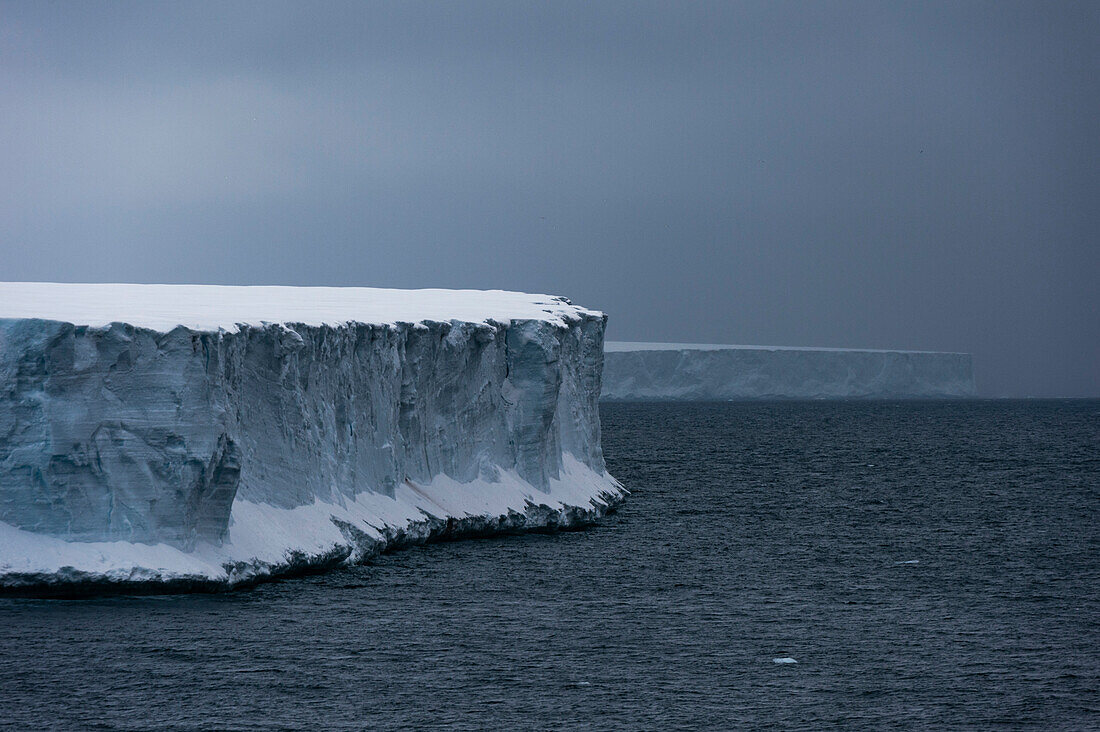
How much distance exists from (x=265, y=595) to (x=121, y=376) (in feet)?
10.3

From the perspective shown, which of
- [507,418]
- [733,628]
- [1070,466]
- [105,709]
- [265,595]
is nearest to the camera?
[105,709]

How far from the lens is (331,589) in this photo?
1734cm

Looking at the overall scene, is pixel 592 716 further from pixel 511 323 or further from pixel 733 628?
pixel 511 323

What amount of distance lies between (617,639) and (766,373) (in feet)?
375

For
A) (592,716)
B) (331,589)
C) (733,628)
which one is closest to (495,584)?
(331,589)

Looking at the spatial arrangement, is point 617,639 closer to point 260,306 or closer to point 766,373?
point 260,306

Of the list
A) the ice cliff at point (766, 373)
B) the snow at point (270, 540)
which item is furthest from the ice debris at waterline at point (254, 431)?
the ice cliff at point (766, 373)

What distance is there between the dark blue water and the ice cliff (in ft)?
311

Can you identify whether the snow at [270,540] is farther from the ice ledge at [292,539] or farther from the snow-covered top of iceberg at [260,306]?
the snow-covered top of iceberg at [260,306]

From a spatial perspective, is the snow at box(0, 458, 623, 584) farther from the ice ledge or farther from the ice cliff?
the ice cliff

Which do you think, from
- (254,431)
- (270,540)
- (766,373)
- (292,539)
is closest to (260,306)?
(254,431)

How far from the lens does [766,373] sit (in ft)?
417

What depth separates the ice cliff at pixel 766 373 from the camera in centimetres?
12156

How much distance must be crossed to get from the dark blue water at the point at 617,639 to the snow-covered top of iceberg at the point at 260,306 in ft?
11.5
